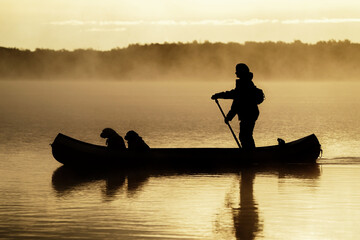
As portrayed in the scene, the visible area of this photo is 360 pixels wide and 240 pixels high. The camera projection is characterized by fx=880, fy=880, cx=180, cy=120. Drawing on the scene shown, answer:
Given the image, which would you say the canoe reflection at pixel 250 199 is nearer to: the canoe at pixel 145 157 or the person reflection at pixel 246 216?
the person reflection at pixel 246 216

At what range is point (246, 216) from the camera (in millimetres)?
11680

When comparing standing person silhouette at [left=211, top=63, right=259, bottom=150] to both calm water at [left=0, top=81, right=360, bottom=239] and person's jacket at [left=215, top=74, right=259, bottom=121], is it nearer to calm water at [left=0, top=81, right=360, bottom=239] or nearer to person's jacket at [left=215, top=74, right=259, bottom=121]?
person's jacket at [left=215, top=74, right=259, bottom=121]

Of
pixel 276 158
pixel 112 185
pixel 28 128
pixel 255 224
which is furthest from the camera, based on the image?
pixel 28 128

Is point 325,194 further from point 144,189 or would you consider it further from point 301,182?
point 144,189

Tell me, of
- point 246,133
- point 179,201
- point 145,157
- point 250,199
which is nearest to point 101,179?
point 145,157

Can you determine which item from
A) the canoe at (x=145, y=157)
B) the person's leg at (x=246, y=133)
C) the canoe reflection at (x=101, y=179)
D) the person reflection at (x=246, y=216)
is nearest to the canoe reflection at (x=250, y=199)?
the person reflection at (x=246, y=216)

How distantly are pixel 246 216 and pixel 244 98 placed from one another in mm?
6185

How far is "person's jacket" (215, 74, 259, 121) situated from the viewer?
1753 centimetres

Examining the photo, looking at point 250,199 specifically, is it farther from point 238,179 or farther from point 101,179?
point 101,179

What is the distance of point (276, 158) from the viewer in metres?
17.7

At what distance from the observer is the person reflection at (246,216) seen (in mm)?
10531

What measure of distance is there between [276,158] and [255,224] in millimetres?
6728

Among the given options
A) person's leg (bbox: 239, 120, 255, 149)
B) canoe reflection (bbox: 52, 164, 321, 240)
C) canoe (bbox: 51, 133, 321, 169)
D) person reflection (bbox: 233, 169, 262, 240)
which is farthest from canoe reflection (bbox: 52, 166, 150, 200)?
person's leg (bbox: 239, 120, 255, 149)

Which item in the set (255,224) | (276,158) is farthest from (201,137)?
A: (255,224)
